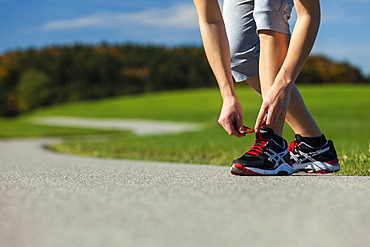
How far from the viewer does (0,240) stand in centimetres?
127

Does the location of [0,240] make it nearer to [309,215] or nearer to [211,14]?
[309,215]

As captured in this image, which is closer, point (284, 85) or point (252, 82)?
point (284, 85)

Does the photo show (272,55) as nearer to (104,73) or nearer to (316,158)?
(316,158)

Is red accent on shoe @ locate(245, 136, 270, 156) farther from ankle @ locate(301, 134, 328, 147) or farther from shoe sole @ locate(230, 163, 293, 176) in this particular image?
ankle @ locate(301, 134, 328, 147)

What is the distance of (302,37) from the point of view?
2459 millimetres

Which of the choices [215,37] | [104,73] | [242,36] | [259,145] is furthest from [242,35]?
[104,73]

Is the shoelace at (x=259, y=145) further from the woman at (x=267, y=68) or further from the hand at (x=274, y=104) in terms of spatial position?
the hand at (x=274, y=104)

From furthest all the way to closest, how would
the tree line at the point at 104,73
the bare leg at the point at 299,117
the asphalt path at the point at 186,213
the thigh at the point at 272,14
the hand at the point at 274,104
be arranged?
the tree line at the point at 104,73 → the bare leg at the point at 299,117 → the thigh at the point at 272,14 → the hand at the point at 274,104 → the asphalt path at the point at 186,213

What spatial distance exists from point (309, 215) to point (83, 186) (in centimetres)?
106

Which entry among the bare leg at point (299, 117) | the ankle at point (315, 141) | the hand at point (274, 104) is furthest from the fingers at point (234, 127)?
the ankle at point (315, 141)

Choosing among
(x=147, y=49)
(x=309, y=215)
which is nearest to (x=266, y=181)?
(x=309, y=215)

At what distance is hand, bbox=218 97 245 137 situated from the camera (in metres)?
2.41

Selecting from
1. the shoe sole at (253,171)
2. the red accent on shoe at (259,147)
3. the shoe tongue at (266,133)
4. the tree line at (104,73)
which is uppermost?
the shoe tongue at (266,133)

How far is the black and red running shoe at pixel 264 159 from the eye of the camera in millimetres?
2498
